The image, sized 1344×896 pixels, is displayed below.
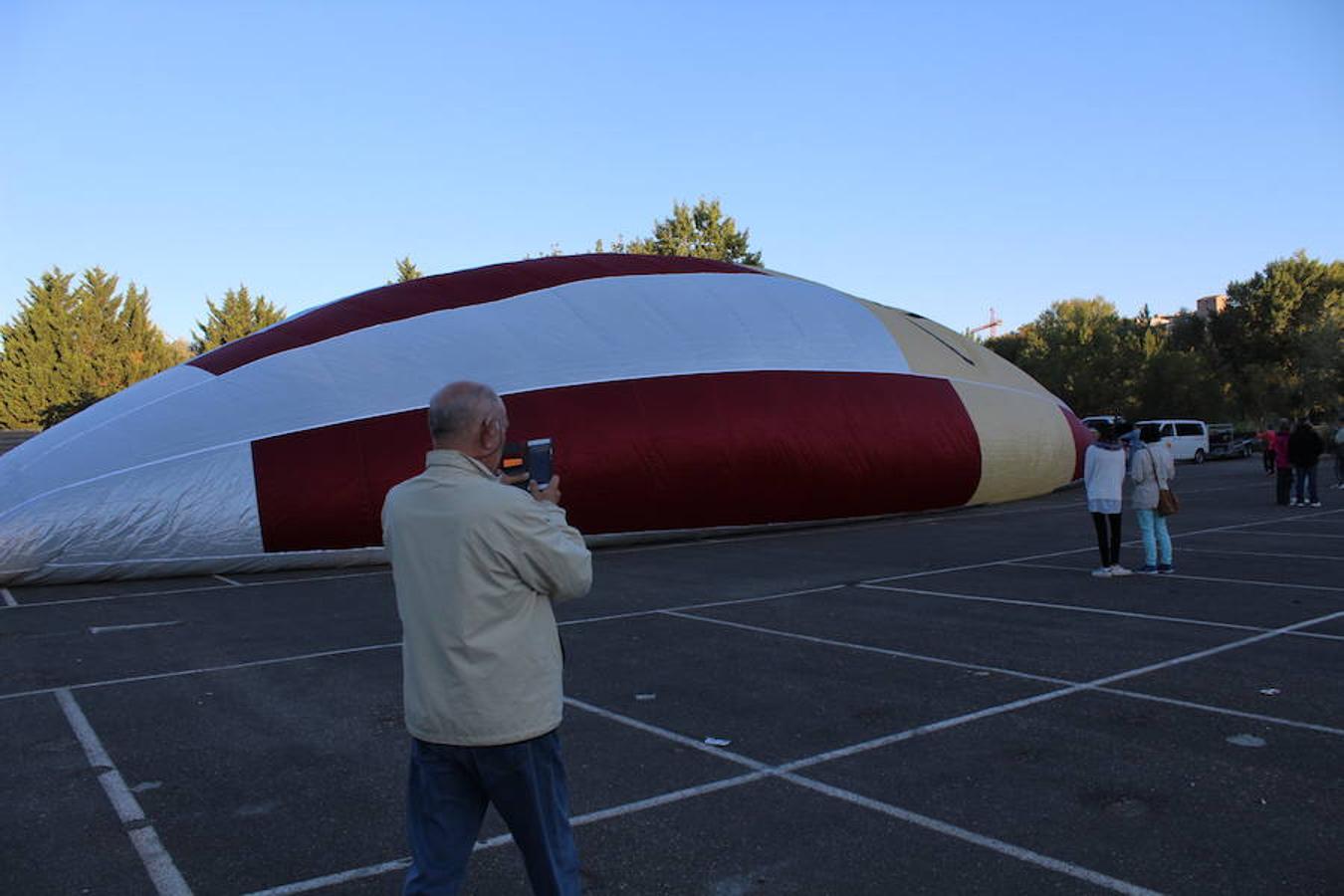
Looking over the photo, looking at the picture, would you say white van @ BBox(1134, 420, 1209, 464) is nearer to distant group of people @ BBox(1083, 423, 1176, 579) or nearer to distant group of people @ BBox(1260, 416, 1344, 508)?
distant group of people @ BBox(1260, 416, 1344, 508)

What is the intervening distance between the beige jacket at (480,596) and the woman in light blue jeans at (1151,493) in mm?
8827

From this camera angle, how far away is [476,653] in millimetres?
2551

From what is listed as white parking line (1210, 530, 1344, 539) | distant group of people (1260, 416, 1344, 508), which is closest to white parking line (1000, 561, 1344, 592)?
white parking line (1210, 530, 1344, 539)

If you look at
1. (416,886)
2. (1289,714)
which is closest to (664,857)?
(416,886)

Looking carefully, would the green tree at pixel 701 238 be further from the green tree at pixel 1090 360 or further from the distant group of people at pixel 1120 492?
the distant group of people at pixel 1120 492

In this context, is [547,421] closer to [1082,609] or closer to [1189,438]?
[1082,609]

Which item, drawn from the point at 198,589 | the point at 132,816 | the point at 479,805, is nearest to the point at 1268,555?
the point at 479,805

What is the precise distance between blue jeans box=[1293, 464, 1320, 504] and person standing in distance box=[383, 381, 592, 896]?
1857 cm

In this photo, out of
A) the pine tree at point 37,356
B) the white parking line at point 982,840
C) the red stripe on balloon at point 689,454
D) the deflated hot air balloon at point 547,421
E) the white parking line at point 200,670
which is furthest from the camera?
the pine tree at point 37,356

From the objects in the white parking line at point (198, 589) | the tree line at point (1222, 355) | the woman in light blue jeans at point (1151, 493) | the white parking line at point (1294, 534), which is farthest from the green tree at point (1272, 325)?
the white parking line at point (198, 589)

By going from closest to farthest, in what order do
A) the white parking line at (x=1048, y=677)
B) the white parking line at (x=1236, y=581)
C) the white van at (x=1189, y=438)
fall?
the white parking line at (x=1048, y=677), the white parking line at (x=1236, y=581), the white van at (x=1189, y=438)

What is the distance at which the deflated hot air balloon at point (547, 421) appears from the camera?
10883mm

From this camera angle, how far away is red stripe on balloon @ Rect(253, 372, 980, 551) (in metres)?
11.4

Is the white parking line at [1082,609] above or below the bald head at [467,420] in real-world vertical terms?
below
